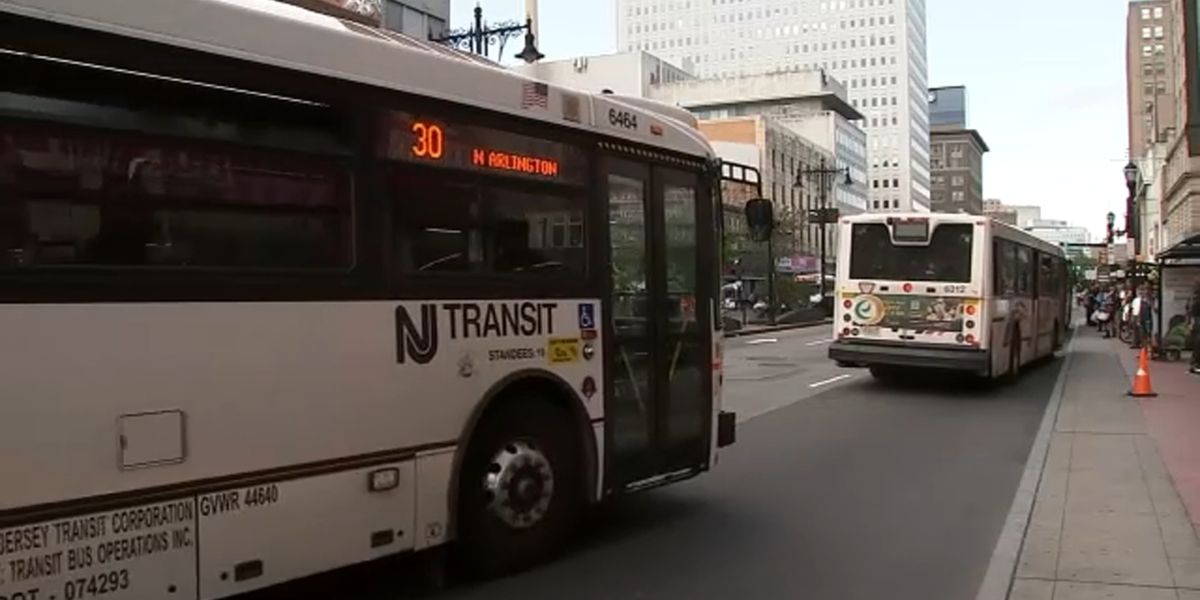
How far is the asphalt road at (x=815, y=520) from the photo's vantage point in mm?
6570

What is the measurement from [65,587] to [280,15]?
8.99 ft

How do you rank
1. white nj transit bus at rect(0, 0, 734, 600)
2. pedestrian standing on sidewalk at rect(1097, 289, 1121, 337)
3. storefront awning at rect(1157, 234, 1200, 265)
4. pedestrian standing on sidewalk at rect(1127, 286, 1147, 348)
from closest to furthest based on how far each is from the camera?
1. white nj transit bus at rect(0, 0, 734, 600)
2. storefront awning at rect(1157, 234, 1200, 265)
3. pedestrian standing on sidewalk at rect(1127, 286, 1147, 348)
4. pedestrian standing on sidewalk at rect(1097, 289, 1121, 337)

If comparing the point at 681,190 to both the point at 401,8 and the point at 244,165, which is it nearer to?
the point at 244,165

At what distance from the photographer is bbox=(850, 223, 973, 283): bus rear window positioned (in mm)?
17797

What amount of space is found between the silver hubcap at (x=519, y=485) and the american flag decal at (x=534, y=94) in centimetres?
205

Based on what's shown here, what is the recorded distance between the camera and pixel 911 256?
18.1 meters

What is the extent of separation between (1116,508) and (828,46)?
635ft

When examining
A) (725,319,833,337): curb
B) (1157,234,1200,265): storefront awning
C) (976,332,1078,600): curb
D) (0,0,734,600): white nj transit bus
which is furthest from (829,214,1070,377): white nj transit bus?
(725,319,833,337): curb

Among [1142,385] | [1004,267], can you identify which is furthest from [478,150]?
[1004,267]

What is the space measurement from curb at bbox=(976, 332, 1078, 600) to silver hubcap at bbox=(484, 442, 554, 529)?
2.58 m

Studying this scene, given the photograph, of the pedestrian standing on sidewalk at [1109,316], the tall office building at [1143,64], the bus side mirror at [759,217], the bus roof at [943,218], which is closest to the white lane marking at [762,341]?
the pedestrian standing on sidewalk at [1109,316]

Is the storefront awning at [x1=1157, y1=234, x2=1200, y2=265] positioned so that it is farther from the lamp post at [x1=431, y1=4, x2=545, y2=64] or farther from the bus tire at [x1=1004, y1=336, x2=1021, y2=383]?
the lamp post at [x1=431, y1=4, x2=545, y2=64]

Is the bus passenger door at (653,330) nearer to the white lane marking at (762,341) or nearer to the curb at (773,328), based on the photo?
the white lane marking at (762,341)

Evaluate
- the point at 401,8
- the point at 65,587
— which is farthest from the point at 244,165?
the point at 401,8
